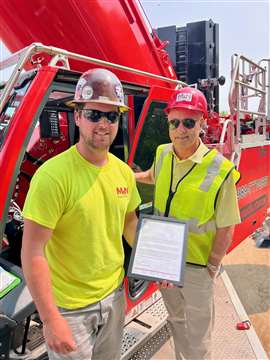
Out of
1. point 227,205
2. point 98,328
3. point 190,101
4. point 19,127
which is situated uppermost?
point 190,101

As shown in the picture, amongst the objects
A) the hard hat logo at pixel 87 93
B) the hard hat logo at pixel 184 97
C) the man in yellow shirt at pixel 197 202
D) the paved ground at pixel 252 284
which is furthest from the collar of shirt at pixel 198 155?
the paved ground at pixel 252 284

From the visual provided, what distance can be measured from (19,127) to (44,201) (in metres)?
0.54

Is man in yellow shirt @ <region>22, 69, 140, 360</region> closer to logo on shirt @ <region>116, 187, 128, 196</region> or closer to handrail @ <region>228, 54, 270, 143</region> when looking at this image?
logo on shirt @ <region>116, 187, 128, 196</region>

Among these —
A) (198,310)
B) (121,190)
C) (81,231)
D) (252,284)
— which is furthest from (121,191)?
(252,284)

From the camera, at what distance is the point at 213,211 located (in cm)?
186

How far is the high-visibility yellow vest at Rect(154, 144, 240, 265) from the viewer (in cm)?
185

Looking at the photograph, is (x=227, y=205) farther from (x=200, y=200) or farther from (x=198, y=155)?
(x=198, y=155)

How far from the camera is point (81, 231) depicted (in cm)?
136

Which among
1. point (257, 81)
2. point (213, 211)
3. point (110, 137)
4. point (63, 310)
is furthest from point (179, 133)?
point (257, 81)

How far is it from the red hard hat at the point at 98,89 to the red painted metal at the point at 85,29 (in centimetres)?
102

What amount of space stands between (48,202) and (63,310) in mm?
484

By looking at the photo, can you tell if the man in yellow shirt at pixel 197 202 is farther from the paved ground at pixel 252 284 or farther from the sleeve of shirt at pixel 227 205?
the paved ground at pixel 252 284

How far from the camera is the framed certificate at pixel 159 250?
64.4 inches

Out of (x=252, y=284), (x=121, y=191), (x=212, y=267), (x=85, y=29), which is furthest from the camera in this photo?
(x=252, y=284)
